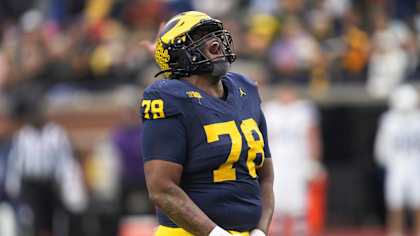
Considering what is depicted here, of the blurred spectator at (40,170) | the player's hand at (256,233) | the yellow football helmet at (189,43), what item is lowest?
the blurred spectator at (40,170)

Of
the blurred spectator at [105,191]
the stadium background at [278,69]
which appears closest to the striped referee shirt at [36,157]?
the blurred spectator at [105,191]

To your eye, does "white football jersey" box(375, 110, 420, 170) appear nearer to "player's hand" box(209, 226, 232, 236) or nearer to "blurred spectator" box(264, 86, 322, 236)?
"blurred spectator" box(264, 86, 322, 236)

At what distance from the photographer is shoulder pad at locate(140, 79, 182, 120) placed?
5289mm

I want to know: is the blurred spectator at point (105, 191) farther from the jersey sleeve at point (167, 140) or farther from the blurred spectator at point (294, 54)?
the jersey sleeve at point (167, 140)

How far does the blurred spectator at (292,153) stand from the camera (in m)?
14.2

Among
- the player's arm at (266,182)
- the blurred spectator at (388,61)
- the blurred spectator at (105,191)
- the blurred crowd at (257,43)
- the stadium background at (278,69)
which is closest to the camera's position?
the player's arm at (266,182)

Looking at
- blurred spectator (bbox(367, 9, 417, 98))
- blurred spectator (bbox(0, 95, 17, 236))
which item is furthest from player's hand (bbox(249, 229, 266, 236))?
blurred spectator (bbox(367, 9, 417, 98))

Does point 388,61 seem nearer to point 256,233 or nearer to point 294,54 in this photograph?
point 294,54

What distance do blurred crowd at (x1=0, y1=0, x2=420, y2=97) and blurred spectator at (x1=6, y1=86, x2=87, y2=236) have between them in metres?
2.98

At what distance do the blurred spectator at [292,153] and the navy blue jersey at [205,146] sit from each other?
8.72 metres

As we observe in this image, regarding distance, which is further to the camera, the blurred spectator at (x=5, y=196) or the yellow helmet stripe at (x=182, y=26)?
the blurred spectator at (x=5, y=196)

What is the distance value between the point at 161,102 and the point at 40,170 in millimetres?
7109

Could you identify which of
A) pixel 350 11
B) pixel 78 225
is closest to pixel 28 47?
pixel 78 225

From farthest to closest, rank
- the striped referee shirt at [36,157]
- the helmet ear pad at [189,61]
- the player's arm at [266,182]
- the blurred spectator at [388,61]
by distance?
the blurred spectator at [388,61], the striped referee shirt at [36,157], the player's arm at [266,182], the helmet ear pad at [189,61]
